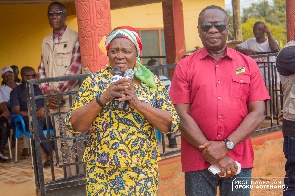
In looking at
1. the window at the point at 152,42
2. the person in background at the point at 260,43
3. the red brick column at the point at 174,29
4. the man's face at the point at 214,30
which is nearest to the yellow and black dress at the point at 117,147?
the man's face at the point at 214,30

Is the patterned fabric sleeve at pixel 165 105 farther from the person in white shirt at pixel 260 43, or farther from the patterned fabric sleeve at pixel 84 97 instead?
the person in white shirt at pixel 260 43

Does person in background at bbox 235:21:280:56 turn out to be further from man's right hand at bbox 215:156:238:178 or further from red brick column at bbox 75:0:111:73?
man's right hand at bbox 215:156:238:178

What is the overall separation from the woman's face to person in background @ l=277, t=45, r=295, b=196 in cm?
165

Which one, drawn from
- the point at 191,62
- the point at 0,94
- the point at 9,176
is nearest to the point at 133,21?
the point at 0,94

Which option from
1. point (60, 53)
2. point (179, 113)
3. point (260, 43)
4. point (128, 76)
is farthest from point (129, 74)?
point (260, 43)

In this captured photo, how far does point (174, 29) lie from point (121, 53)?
23.1 ft

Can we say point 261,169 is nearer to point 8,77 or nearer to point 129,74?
point 129,74

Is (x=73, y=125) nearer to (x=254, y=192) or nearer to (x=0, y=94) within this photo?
(x=254, y=192)

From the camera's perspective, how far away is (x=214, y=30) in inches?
124

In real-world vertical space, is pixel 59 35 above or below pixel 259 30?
below

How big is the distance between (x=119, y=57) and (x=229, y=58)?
2.77 feet

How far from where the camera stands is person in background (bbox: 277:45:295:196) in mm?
3928

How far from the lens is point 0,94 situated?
7961mm

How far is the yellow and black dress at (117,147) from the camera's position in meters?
2.84
